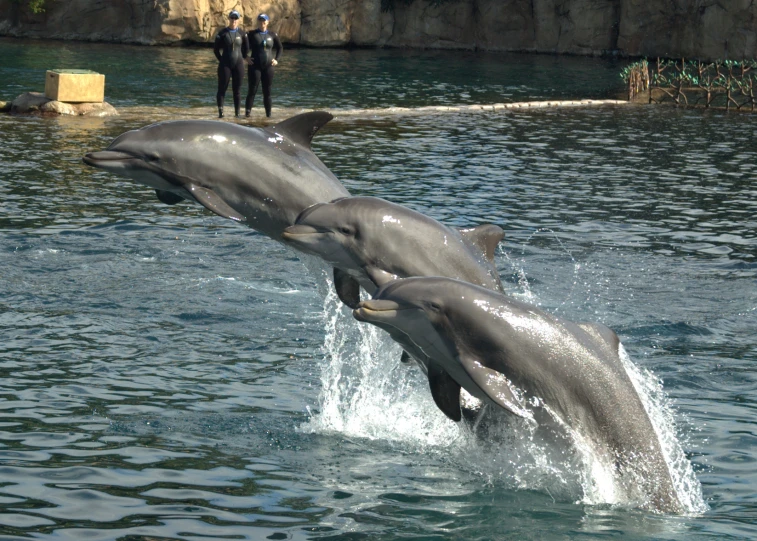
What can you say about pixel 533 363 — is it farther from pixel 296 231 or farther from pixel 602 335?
pixel 296 231

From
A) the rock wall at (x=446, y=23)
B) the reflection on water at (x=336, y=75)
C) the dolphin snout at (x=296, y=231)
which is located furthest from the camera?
the rock wall at (x=446, y=23)

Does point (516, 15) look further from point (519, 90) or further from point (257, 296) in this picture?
point (257, 296)

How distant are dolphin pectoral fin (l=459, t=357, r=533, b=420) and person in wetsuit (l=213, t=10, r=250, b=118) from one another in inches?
724

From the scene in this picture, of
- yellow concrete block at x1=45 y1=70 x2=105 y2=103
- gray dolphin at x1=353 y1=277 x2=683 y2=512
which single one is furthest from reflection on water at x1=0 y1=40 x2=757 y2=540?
yellow concrete block at x1=45 y1=70 x2=105 y2=103

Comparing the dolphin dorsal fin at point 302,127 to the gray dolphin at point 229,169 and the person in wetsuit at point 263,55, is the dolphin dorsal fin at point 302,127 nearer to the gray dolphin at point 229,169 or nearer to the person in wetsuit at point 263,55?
the gray dolphin at point 229,169

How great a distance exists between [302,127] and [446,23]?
44.1 metres

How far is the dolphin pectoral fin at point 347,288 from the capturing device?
820cm

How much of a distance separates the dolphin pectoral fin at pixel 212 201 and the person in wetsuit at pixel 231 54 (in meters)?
16.0

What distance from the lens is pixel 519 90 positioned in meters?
34.1

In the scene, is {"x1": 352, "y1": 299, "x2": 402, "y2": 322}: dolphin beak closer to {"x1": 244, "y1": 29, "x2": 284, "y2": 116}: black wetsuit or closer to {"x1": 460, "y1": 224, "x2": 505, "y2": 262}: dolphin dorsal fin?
{"x1": 460, "y1": 224, "x2": 505, "y2": 262}: dolphin dorsal fin

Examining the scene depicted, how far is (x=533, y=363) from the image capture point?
6902mm

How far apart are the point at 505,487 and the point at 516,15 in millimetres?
45284

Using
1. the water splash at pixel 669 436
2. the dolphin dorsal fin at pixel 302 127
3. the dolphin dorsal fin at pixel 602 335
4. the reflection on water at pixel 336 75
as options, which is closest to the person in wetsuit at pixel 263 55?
the reflection on water at pixel 336 75

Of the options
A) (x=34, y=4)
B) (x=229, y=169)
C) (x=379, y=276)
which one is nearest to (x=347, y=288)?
(x=379, y=276)
